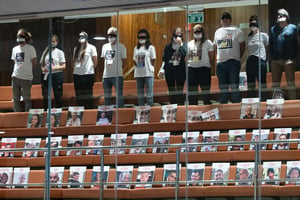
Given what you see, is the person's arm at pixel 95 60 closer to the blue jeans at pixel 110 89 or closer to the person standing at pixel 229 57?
the blue jeans at pixel 110 89

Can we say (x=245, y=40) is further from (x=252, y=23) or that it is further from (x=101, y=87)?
(x=101, y=87)

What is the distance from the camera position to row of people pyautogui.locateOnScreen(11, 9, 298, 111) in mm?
8531

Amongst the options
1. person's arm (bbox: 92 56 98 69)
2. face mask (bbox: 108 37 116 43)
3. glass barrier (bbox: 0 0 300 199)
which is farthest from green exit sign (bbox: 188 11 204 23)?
person's arm (bbox: 92 56 98 69)

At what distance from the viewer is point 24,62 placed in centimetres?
956

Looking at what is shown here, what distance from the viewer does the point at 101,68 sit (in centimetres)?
925

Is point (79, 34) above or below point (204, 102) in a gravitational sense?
above

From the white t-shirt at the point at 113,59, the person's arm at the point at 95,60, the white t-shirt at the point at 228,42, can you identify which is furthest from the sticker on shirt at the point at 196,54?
the person's arm at the point at 95,60

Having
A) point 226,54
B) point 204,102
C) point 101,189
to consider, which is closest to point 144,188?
point 101,189

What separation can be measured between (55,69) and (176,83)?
157cm

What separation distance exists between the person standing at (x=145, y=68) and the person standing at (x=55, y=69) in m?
0.97

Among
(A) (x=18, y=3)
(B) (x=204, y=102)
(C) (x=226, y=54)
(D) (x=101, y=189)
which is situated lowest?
(D) (x=101, y=189)

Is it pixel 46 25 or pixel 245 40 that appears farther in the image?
pixel 46 25

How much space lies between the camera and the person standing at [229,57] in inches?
342

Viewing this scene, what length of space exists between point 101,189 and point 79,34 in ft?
6.40
